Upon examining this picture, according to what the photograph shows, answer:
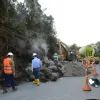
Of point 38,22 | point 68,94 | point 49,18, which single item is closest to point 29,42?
point 38,22

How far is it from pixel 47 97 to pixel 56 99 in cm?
57

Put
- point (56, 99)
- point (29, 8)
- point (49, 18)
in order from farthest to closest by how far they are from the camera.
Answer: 1. point (49, 18)
2. point (29, 8)
3. point (56, 99)

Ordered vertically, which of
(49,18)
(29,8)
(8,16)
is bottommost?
(8,16)

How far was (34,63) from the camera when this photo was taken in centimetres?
1609

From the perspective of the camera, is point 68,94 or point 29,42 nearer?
point 68,94

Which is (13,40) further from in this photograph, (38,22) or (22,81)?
(38,22)

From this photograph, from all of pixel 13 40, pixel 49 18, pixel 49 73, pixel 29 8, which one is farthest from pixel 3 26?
pixel 49 18

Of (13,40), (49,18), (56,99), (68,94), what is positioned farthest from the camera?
(49,18)

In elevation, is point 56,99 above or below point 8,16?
below

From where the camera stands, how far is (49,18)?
1742 inches

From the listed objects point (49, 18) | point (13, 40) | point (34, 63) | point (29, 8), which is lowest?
point (34, 63)

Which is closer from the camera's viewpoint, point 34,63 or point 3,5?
point 34,63

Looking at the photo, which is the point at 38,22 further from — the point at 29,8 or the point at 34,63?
the point at 34,63

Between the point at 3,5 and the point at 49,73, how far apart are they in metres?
4.79
